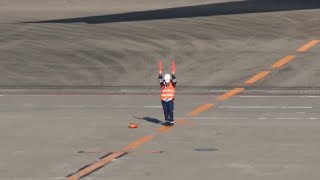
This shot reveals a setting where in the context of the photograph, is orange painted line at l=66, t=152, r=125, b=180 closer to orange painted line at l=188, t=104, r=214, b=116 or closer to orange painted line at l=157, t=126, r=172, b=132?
orange painted line at l=157, t=126, r=172, b=132

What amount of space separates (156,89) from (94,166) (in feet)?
54.7

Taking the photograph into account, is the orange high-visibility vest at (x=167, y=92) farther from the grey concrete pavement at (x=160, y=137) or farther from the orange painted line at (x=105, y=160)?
the orange painted line at (x=105, y=160)

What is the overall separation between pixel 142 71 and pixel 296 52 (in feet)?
29.0

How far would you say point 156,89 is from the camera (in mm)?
39031

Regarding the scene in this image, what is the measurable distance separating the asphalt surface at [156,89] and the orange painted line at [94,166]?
53mm

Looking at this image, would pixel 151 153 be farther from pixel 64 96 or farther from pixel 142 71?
pixel 142 71

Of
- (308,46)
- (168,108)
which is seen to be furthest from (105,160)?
(308,46)

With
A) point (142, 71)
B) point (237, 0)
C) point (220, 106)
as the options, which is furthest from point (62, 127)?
point (237, 0)

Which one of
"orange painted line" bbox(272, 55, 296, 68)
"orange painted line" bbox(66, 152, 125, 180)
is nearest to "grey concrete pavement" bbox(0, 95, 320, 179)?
"orange painted line" bbox(66, 152, 125, 180)

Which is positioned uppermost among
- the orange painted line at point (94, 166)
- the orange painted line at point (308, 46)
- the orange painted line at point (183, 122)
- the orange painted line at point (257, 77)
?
the orange painted line at point (308, 46)

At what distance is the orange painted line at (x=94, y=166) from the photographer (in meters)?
21.3

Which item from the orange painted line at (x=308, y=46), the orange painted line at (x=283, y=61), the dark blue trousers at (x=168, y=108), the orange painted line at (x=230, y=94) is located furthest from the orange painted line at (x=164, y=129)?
the orange painted line at (x=308, y=46)

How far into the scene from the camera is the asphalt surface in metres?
23.3

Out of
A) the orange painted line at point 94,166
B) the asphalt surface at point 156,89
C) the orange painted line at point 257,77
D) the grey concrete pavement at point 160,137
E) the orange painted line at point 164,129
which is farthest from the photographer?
the orange painted line at point 257,77
